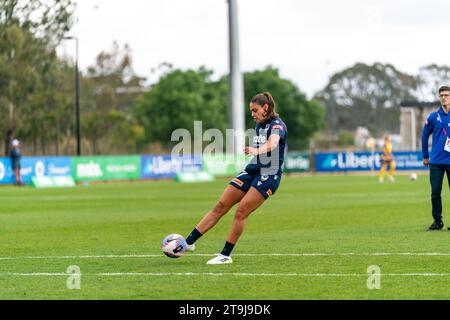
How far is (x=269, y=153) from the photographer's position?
13906mm

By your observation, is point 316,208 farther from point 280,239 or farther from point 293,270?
point 293,270

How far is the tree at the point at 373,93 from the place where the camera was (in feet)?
421

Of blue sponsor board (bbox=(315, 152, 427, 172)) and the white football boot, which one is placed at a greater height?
the white football boot

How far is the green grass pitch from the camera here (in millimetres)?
11344

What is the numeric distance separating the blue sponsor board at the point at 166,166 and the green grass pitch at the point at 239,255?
32315mm

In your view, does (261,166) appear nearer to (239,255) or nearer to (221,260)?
(221,260)

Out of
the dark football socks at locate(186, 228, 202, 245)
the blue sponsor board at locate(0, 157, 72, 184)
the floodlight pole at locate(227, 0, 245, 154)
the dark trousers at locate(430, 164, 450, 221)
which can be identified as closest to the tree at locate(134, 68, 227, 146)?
the floodlight pole at locate(227, 0, 245, 154)

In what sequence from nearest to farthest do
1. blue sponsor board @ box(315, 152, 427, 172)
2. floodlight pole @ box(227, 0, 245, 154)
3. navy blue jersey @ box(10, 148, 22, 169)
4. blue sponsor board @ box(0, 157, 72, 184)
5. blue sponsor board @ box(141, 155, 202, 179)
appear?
navy blue jersey @ box(10, 148, 22, 169) → blue sponsor board @ box(0, 157, 72, 184) → floodlight pole @ box(227, 0, 245, 154) → blue sponsor board @ box(141, 155, 202, 179) → blue sponsor board @ box(315, 152, 427, 172)

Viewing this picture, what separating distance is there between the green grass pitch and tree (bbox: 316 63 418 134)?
100 meters

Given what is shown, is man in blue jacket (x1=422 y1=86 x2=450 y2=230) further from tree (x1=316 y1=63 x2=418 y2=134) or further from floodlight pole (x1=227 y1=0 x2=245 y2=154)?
tree (x1=316 y1=63 x2=418 y2=134)

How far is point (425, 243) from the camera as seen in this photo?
54.6 feet

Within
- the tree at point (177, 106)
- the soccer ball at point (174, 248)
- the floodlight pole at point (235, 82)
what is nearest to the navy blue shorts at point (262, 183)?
the soccer ball at point (174, 248)

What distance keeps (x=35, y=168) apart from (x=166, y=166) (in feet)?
36.9
